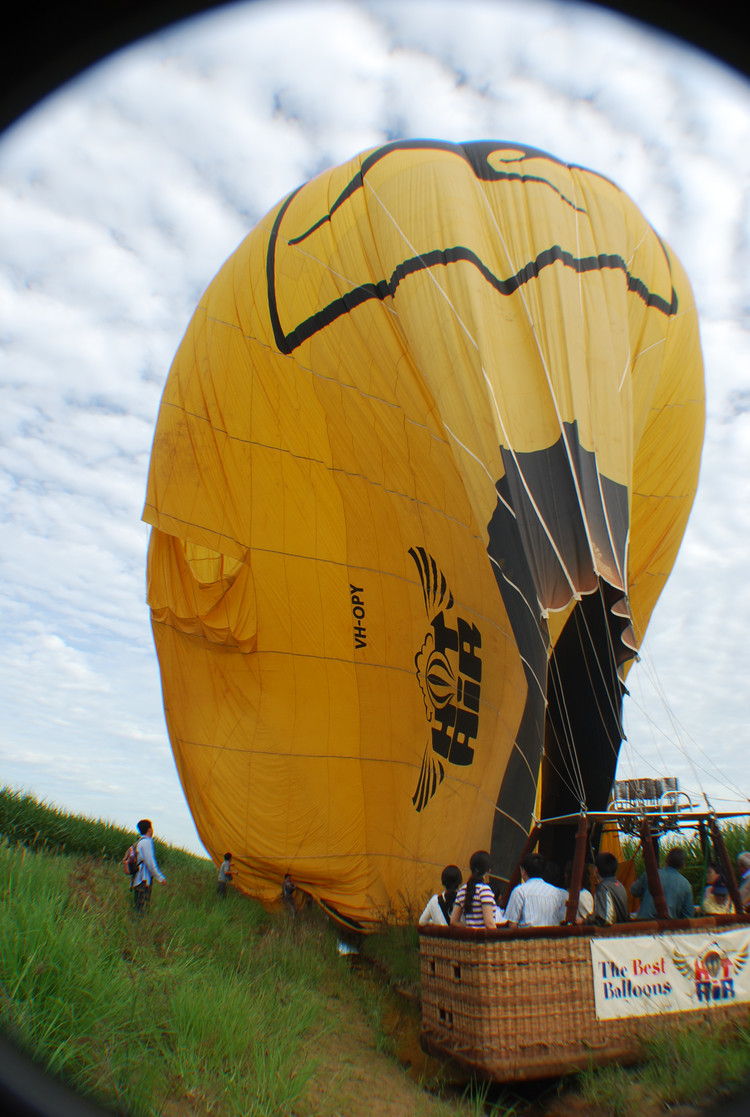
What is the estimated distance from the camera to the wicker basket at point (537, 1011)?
3.60m

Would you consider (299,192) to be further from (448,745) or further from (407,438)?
(448,745)

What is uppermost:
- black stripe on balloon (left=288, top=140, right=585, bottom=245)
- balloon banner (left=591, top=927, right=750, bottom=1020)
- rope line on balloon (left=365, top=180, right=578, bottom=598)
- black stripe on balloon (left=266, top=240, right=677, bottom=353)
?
black stripe on balloon (left=288, top=140, right=585, bottom=245)

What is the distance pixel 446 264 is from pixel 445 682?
3.61 m

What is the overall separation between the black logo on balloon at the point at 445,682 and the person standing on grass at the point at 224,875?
3.21 m

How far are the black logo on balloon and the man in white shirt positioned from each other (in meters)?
1.57

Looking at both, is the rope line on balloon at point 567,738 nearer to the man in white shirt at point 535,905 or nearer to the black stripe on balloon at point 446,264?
the man in white shirt at point 535,905

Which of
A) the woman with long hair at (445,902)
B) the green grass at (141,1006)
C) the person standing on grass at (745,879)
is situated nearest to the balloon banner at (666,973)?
the person standing on grass at (745,879)

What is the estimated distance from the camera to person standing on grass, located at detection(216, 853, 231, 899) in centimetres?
856

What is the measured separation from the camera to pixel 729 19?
1.66m

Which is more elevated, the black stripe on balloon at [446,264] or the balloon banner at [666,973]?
the black stripe on balloon at [446,264]

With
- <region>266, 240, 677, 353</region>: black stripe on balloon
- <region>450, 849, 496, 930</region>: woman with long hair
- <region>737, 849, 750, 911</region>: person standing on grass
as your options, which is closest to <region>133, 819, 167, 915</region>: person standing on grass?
<region>450, 849, 496, 930</region>: woman with long hair

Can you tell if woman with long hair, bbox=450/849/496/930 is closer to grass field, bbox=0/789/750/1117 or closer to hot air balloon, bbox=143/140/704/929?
grass field, bbox=0/789/750/1117

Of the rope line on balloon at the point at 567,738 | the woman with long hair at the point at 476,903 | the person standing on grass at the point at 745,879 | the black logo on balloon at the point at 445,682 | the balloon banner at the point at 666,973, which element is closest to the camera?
the balloon banner at the point at 666,973

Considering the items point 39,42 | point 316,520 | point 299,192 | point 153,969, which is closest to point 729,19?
point 39,42
